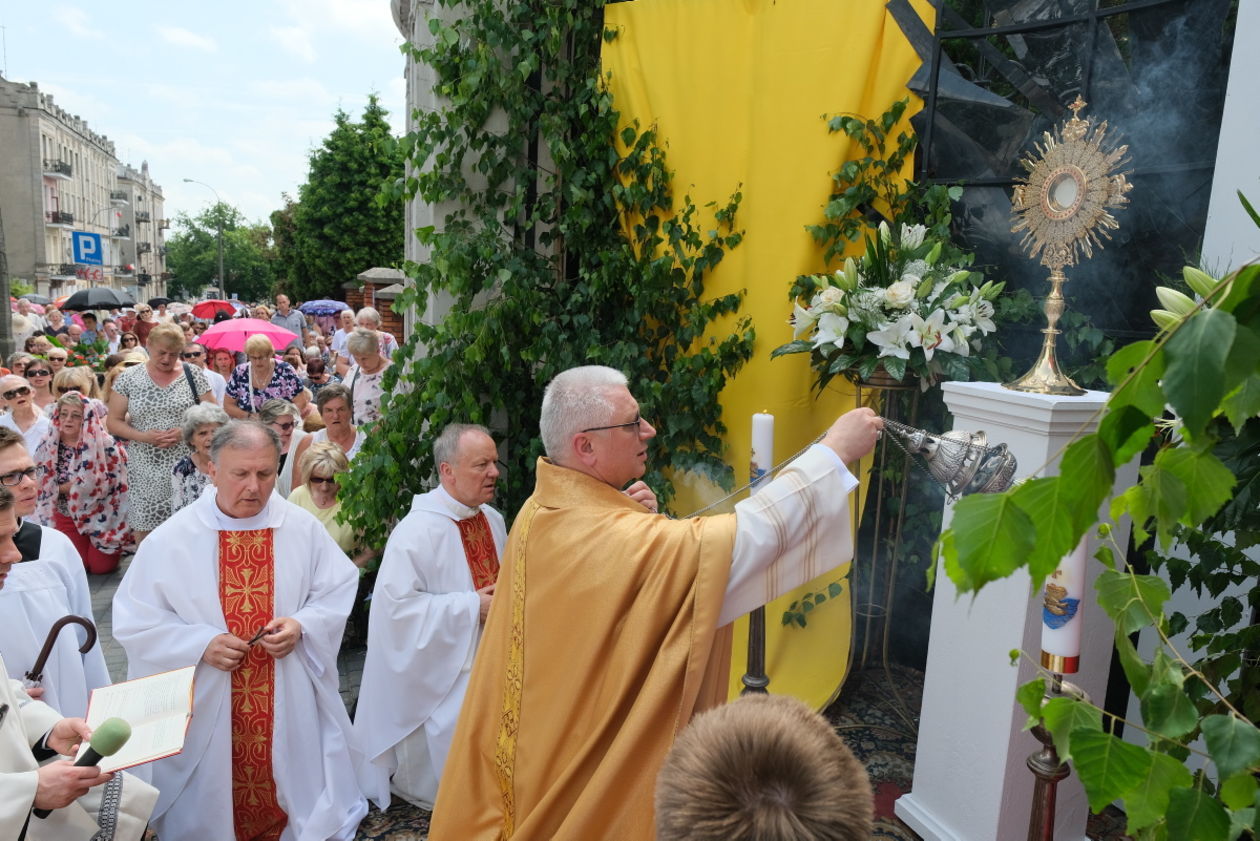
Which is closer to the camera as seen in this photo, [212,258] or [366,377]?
[366,377]

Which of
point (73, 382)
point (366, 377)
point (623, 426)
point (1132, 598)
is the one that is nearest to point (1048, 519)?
point (1132, 598)

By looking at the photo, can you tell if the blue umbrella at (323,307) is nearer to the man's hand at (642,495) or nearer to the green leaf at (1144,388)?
the man's hand at (642,495)

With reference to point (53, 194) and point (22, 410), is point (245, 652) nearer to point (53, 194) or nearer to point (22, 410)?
point (22, 410)

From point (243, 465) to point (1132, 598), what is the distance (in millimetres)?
3158

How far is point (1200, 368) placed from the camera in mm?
723

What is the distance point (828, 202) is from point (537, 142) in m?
1.81

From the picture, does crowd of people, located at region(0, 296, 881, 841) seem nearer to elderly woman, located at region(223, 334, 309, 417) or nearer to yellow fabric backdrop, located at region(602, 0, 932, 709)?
elderly woman, located at region(223, 334, 309, 417)

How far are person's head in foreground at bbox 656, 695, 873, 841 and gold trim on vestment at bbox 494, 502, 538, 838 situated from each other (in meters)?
1.24

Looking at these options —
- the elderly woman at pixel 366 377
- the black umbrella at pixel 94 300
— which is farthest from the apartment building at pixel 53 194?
the elderly woman at pixel 366 377

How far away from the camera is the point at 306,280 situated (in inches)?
1071

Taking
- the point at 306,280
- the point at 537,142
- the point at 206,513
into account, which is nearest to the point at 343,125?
the point at 306,280

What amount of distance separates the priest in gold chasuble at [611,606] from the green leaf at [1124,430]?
141 cm

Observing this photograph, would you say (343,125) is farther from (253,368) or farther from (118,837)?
(118,837)

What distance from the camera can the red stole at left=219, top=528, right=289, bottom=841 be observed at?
354 centimetres
